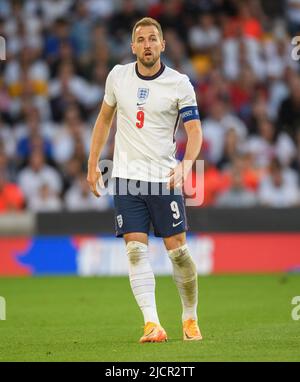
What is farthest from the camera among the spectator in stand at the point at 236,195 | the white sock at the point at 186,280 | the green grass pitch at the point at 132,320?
the spectator in stand at the point at 236,195

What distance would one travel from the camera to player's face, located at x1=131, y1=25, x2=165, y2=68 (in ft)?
28.9

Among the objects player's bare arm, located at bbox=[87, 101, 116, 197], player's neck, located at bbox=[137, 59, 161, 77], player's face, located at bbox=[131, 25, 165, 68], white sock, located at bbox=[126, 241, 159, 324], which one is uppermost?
player's face, located at bbox=[131, 25, 165, 68]

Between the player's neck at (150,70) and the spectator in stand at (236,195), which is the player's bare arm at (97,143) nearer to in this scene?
the player's neck at (150,70)

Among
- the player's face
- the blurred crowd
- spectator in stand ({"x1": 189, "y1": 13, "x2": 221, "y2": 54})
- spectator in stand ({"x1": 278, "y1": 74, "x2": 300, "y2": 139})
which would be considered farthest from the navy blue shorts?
spectator in stand ({"x1": 189, "y1": 13, "x2": 221, "y2": 54})

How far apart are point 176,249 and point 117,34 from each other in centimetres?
1218

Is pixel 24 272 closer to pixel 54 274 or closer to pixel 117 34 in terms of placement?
pixel 54 274

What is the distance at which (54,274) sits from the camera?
1656cm

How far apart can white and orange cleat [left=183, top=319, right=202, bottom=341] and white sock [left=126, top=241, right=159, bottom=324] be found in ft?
0.99

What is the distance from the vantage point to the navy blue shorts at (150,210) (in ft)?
→ 29.0

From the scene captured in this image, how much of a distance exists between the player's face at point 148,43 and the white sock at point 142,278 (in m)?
1.49

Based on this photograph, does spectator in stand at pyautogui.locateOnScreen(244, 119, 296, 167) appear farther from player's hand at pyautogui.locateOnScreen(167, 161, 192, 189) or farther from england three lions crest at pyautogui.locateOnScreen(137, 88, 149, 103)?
player's hand at pyautogui.locateOnScreen(167, 161, 192, 189)

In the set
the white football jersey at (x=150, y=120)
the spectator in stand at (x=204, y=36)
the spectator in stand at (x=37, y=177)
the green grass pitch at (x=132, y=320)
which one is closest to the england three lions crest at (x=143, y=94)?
the white football jersey at (x=150, y=120)

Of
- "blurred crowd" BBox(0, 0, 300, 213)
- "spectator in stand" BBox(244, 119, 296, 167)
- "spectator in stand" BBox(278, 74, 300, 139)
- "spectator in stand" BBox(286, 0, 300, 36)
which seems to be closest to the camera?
"blurred crowd" BBox(0, 0, 300, 213)
